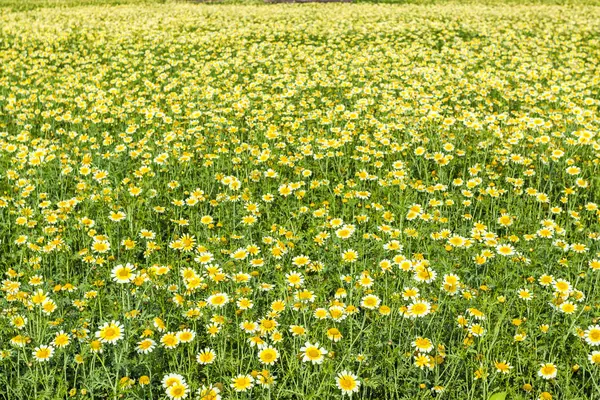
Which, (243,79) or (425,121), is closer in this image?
(425,121)

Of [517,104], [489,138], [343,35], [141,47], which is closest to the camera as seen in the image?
[489,138]

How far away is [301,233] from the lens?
14.3 ft

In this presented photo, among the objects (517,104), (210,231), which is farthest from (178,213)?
(517,104)

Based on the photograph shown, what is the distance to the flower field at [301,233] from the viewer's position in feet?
9.77

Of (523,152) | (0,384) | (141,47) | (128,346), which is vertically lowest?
(0,384)

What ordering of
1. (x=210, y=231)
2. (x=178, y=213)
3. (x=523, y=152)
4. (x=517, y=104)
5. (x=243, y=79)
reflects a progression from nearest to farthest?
1. (x=210, y=231)
2. (x=178, y=213)
3. (x=523, y=152)
4. (x=517, y=104)
5. (x=243, y=79)

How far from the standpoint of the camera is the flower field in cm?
298

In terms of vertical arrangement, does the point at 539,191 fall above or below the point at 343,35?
below

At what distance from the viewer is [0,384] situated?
298 cm

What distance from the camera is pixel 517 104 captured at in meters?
8.16

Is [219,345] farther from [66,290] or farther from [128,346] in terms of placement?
[66,290]

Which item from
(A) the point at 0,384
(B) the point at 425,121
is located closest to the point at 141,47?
(B) the point at 425,121

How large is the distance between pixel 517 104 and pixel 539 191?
327 centimetres

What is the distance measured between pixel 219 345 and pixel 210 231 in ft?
5.41
